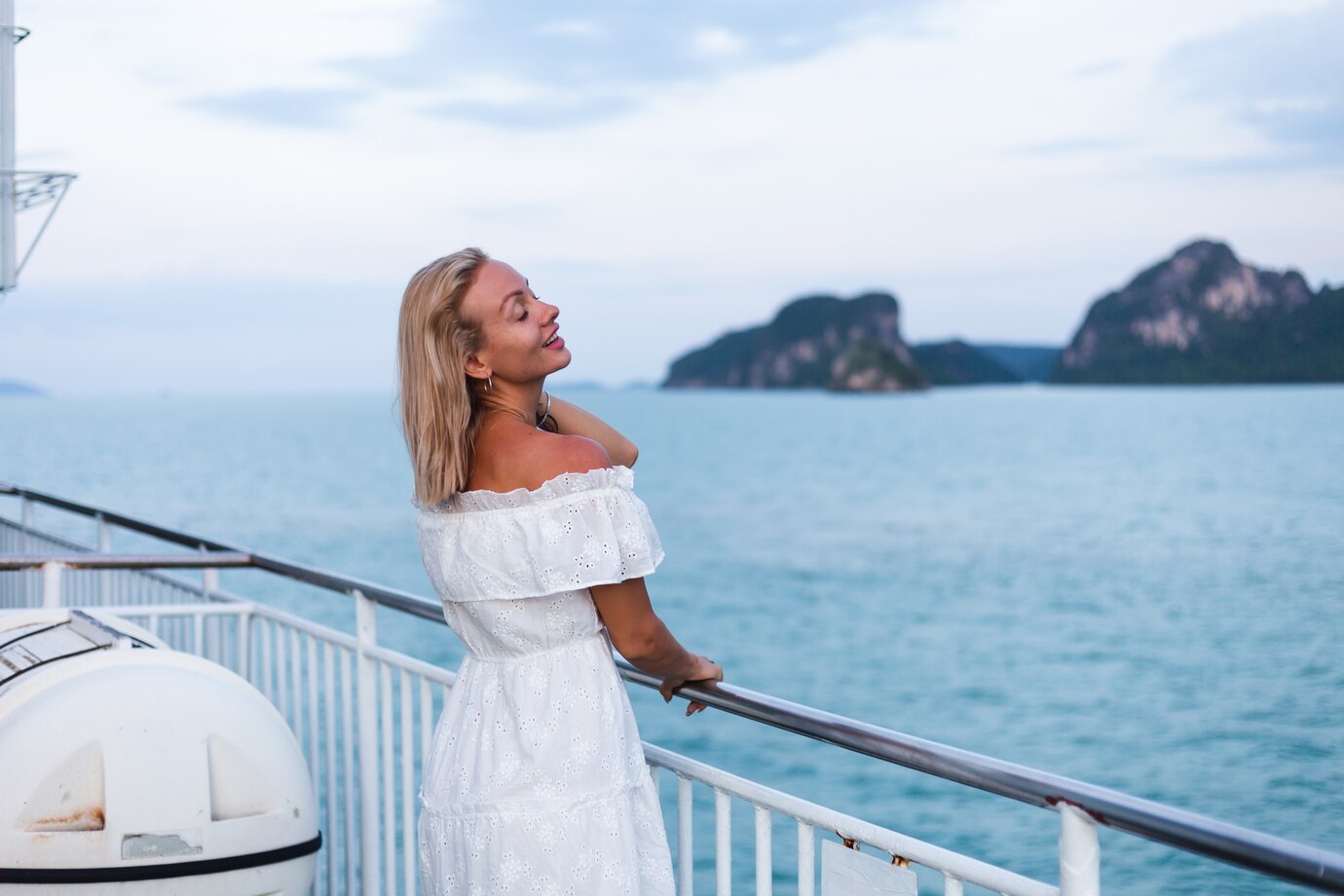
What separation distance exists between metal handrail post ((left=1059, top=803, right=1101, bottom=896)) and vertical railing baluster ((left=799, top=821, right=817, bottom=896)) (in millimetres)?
408

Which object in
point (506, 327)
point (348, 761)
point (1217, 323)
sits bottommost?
point (348, 761)

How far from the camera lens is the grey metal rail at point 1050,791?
1.14 metres

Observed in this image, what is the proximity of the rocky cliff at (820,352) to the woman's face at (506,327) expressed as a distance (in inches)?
A: 5281

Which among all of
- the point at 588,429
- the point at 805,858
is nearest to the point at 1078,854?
the point at 805,858

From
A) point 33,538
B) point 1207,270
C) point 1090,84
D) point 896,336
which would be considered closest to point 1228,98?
point 1090,84

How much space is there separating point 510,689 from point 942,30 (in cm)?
5582

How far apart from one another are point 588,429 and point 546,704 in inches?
20.1

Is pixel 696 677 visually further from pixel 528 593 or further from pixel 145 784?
pixel 145 784

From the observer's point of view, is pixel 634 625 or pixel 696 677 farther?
pixel 696 677

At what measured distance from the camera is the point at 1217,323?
106 metres

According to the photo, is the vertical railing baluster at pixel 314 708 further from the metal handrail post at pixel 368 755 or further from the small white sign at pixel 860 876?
the small white sign at pixel 860 876

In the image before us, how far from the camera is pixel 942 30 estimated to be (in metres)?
53.6

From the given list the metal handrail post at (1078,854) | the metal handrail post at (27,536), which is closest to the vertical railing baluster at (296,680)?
the metal handrail post at (1078,854)

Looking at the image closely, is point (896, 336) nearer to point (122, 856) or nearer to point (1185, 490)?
point (1185, 490)
